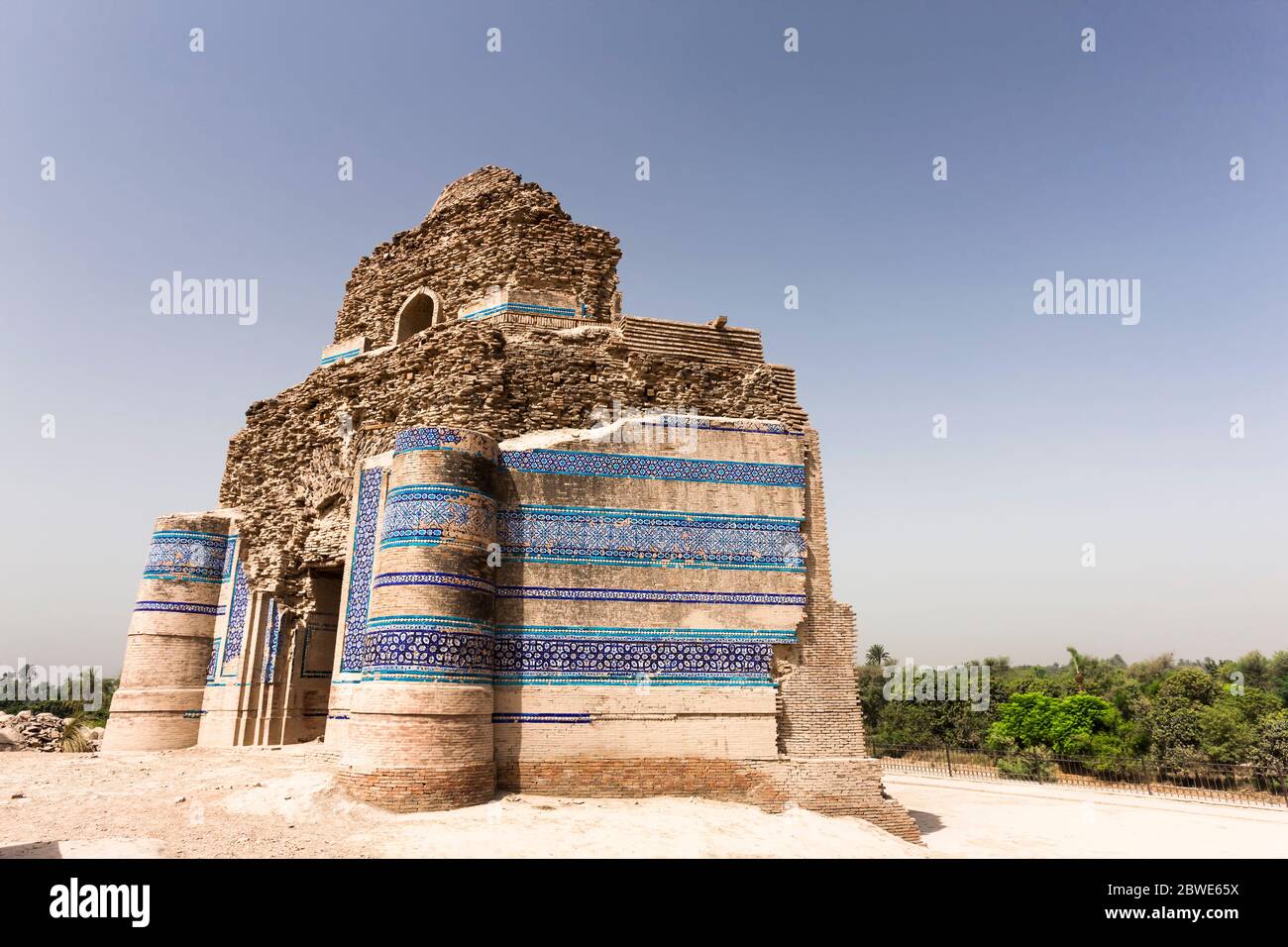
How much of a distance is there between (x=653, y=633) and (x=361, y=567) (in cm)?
420

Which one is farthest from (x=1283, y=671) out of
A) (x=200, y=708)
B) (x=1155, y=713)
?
(x=200, y=708)

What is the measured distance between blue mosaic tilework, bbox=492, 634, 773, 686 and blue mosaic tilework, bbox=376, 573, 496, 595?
824 millimetres

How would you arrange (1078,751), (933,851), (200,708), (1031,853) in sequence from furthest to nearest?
1. (1078,751)
2. (200,708)
3. (1031,853)
4. (933,851)

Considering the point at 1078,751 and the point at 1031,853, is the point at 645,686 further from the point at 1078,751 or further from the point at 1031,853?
the point at 1078,751

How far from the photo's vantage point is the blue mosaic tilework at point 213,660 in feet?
45.6

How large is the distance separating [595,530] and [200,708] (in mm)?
8517

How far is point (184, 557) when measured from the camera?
47.1 feet

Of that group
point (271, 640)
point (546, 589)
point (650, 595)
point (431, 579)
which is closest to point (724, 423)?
point (650, 595)

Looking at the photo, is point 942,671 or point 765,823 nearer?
point 765,823

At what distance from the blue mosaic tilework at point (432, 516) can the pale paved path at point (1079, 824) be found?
7039 mm

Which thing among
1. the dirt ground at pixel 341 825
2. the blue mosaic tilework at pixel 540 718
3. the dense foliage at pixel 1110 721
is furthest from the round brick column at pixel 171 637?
the dense foliage at pixel 1110 721

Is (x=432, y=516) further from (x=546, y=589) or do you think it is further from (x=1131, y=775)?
(x=1131, y=775)

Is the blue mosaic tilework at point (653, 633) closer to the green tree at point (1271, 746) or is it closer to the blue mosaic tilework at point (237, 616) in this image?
the blue mosaic tilework at point (237, 616)

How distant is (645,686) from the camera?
975 centimetres
